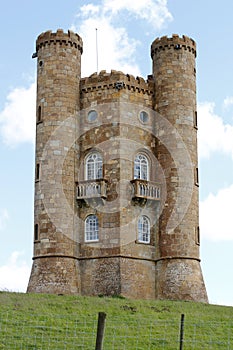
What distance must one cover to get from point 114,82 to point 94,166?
5405mm

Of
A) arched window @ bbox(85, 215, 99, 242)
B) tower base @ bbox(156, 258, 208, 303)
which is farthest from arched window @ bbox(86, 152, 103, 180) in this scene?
tower base @ bbox(156, 258, 208, 303)

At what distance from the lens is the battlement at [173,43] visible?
4791cm

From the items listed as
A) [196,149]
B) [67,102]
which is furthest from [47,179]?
[196,149]

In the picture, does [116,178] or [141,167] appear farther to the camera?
[141,167]

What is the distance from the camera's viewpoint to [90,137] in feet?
152

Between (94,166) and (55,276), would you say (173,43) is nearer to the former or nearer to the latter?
(94,166)

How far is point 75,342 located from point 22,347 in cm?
222

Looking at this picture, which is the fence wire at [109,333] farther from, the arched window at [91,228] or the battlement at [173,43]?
the battlement at [173,43]

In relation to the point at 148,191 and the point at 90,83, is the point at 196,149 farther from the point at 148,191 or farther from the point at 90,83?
the point at 90,83

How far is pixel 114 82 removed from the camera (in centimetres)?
4672

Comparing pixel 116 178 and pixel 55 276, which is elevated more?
pixel 116 178

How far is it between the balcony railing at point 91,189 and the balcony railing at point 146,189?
1.86 metres

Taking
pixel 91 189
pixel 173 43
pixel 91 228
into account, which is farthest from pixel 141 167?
pixel 173 43

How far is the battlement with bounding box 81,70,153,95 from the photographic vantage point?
46.8m
